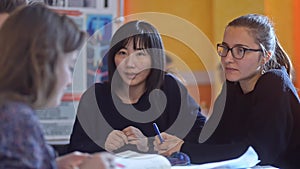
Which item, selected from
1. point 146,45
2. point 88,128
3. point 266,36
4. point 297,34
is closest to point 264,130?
point 266,36

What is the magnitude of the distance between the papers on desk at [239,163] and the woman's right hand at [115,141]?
9.2 inches

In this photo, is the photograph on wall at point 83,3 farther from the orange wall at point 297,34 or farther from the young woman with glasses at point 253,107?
the young woman with glasses at point 253,107

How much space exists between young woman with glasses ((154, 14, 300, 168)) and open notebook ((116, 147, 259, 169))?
3cm

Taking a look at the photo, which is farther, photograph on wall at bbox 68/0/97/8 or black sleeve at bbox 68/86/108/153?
photograph on wall at bbox 68/0/97/8

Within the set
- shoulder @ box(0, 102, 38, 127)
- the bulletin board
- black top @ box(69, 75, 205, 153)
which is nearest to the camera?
shoulder @ box(0, 102, 38, 127)

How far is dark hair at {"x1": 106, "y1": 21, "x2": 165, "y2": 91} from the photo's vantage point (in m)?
1.23

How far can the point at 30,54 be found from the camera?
2.08 ft

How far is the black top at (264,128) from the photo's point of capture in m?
1.05

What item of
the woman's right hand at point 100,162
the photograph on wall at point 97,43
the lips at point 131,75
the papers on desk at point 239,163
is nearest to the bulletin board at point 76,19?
the photograph on wall at point 97,43

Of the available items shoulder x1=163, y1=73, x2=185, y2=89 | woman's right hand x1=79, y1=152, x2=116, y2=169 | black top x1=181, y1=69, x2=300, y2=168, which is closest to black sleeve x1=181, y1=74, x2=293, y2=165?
black top x1=181, y1=69, x2=300, y2=168

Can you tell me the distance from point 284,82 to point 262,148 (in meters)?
0.19

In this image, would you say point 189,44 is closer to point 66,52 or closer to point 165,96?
point 165,96

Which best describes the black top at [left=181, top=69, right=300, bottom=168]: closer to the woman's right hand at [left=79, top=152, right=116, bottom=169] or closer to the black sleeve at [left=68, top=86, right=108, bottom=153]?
the black sleeve at [left=68, top=86, right=108, bottom=153]

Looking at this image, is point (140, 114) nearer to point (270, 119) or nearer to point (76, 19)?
point (270, 119)
